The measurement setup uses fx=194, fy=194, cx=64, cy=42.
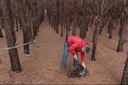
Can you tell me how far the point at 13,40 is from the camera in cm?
869

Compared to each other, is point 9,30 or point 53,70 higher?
point 9,30

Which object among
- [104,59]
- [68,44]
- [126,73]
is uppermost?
[68,44]

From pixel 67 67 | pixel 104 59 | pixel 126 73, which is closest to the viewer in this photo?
pixel 126 73

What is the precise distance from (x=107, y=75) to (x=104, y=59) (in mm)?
2593

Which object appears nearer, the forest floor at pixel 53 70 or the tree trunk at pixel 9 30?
the tree trunk at pixel 9 30

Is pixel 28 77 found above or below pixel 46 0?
below

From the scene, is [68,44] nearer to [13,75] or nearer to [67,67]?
[67,67]

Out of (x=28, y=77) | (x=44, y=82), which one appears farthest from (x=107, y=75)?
(x=28, y=77)

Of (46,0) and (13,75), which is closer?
(13,75)

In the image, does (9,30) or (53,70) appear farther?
(53,70)

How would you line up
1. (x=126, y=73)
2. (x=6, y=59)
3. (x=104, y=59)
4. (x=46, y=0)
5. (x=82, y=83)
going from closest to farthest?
(x=126, y=73)
(x=82, y=83)
(x=6, y=59)
(x=104, y=59)
(x=46, y=0)

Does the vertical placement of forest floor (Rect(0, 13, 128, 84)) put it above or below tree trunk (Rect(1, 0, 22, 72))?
below

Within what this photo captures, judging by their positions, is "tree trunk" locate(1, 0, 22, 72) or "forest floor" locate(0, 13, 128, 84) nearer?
"tree trunk" locate(1, 0, 22, 72)

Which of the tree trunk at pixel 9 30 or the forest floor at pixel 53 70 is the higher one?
the tree trunk at pixel 9 30
